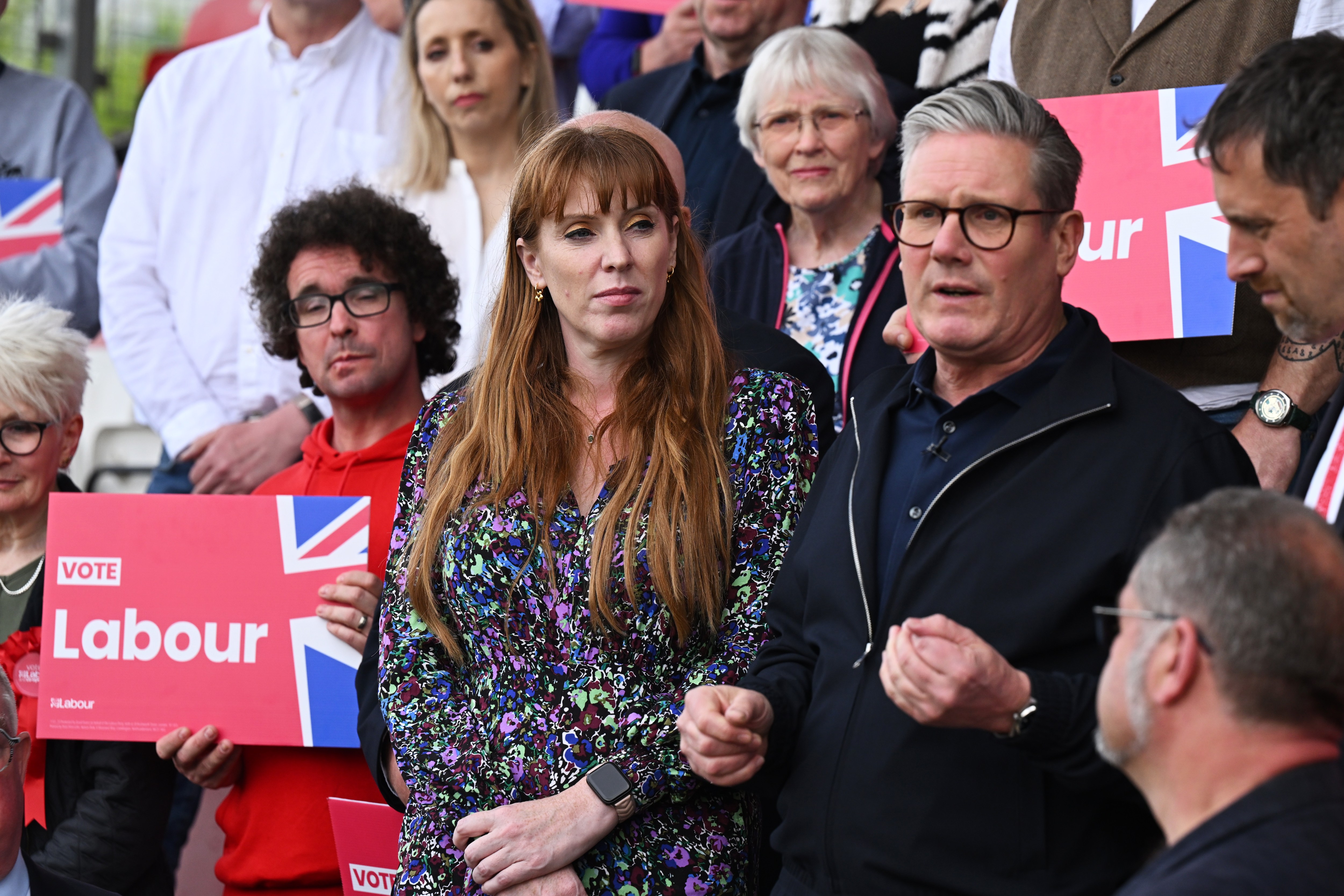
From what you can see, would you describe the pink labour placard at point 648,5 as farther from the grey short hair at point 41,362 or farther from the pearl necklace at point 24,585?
the pearl necklace at point 24,585

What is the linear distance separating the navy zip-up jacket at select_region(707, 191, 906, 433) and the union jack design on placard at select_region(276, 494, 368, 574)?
106cm

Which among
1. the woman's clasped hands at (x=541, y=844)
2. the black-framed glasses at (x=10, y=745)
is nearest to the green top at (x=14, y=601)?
the black-framed glasses at (x=10, y=745)

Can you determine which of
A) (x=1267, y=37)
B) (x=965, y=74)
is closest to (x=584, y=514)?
(x=1267, y=37)

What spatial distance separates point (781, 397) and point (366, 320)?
1473 mm

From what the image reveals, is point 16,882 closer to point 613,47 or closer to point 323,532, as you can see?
point 323,532

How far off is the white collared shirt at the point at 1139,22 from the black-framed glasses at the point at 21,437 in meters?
2.72

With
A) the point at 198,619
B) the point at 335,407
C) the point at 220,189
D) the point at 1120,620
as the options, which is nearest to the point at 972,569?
the point at 1120,620

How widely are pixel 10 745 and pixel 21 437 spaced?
1.42 metres

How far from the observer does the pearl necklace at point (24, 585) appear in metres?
3.86

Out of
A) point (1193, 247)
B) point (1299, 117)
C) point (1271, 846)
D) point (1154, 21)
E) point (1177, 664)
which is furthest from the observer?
point (1154, 21)

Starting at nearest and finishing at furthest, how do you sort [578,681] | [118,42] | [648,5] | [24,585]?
[578,681], [24,585], [648,5], [118,42]

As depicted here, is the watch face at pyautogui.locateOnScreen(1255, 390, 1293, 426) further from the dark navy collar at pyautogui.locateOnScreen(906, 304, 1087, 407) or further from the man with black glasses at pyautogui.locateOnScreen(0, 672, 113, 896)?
the man with black glasses at pyautogui.locateOnScreen(0, 672, 113, 896)

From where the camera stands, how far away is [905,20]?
182 inches

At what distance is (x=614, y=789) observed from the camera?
8.50 feet
